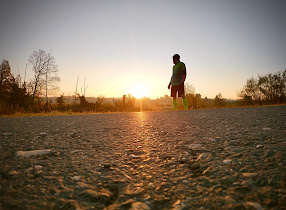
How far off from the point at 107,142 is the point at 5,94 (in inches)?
900

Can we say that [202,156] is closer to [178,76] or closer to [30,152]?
[30,152]

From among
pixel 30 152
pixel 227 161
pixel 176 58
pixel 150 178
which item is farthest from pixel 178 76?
pixel 150 178

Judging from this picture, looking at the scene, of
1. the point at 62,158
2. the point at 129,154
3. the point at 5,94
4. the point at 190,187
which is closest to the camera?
the point at 190,187

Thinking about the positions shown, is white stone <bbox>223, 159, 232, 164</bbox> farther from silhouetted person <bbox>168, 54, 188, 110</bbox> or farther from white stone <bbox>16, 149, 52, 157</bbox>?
silhouetted person <bbox>168, 54, 188, 110</bbox>

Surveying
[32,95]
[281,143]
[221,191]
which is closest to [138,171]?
[221,191]

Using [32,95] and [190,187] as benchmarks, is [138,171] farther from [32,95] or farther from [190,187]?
[32,95]

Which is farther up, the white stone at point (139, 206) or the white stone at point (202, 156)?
the white stone at point (202, 156)

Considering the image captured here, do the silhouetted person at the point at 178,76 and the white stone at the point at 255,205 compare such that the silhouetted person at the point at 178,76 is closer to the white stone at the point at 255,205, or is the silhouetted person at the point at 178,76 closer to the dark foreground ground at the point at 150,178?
the dark foreground ground at the point at 150,178

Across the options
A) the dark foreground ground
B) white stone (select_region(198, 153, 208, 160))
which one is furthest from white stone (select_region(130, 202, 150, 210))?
white stone (select_region(198, 153, 208, 160))

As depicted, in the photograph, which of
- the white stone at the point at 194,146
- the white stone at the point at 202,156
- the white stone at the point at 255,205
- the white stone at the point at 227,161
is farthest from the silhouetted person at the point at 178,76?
the white stone at the point at 255,205

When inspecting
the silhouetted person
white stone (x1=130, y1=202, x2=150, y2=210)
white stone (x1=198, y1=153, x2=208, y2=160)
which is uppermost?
the silhouetted person

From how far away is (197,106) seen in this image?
1719 centimetres

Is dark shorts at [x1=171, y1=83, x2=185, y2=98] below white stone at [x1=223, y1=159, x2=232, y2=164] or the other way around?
the other way around

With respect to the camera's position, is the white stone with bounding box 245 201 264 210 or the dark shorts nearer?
the white stone with bounding box 245 201 264 210
